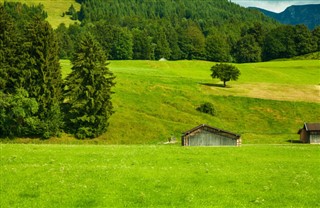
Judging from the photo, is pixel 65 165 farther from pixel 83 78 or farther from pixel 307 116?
pixel 307 116

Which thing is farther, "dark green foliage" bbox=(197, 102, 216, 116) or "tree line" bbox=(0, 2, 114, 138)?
"dark green foliage" bbox=(197, 102, 216, 116)

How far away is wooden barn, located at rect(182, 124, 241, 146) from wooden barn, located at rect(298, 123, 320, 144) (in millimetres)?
20245

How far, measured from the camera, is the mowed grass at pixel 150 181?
20188 mm

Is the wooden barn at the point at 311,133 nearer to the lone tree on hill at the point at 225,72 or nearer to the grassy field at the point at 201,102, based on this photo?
the grassy field at the point at 201,102

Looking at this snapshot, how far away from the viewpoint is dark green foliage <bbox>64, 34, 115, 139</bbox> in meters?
76.4

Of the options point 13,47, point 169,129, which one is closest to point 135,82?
point 169,129

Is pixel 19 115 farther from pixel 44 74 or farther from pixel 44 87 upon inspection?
pixel 44 74

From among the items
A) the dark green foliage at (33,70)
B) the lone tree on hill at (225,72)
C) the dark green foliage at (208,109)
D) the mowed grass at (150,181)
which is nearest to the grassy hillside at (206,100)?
the dark green foliage at (208,109)

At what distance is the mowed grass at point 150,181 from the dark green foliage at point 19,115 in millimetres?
32164

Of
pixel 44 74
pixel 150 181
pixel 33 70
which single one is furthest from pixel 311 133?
pixel 150 181

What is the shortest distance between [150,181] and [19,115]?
4903 centimetres

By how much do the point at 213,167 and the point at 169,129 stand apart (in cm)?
5340

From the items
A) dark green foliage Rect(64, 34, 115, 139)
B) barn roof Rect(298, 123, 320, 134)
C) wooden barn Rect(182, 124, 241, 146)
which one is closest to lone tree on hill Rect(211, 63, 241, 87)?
barn roof Rect(298, 123, 320, 134)

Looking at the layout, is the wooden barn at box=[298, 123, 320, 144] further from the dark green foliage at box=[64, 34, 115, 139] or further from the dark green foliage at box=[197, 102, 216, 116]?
the dark green foliage at box=[64, 34, 115, 139]
